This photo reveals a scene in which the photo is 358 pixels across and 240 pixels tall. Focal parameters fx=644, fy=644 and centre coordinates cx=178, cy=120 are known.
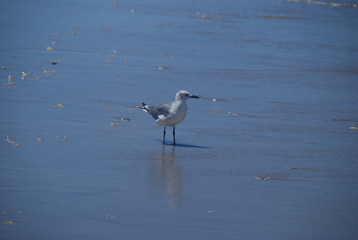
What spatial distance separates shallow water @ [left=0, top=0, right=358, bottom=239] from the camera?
15.9ft

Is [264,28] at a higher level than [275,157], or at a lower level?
higher

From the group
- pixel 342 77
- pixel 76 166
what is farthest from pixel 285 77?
pixel 76 166

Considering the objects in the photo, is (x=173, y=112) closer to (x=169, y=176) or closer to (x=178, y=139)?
(x=178, y=139)

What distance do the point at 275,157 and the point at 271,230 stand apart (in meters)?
2.23

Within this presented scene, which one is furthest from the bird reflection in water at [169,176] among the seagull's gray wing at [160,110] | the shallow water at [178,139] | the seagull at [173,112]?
the seagull's gray wing at [160,110]

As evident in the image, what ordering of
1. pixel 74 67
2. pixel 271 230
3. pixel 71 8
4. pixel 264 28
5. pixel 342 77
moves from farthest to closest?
pixel 71 8, pixel 264 28, pixel 342 77, pixel 74 67, pixel 271 230

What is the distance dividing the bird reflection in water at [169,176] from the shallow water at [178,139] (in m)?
0.03

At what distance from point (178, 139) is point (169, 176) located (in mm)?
1643

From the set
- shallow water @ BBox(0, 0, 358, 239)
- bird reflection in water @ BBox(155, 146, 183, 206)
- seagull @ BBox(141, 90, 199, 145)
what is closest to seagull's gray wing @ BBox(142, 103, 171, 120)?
seagull @ BBox(141, 90, 199, 145)

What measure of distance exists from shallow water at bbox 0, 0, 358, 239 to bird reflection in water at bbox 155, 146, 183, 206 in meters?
0.03

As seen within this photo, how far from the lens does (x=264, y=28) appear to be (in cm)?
2053

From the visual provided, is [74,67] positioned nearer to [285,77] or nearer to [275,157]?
[285,77]

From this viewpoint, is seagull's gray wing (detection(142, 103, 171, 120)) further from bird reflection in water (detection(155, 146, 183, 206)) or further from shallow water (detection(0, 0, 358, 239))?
bird reflection in water (detection(155, 146, 183, 206))

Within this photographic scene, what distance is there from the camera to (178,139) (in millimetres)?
7652
